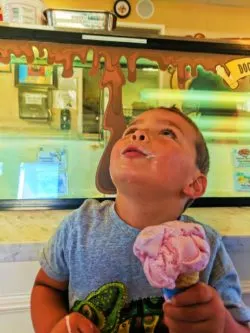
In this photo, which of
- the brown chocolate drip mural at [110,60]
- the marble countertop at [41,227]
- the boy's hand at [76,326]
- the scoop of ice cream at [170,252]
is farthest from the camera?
the brown chocolate drip mural at [110,60]

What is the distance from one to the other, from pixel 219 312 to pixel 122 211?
0.22m

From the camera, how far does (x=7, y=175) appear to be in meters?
1.13

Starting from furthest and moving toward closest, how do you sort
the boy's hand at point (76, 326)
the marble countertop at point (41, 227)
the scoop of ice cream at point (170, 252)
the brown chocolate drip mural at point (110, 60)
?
1. the brown chocolate drip mural at point (110, 60)
2. the marble countertop at point (41, 227)
3. the boy's hand at point (76, 326)
4. the scoop of ice cream at point (170, 252)

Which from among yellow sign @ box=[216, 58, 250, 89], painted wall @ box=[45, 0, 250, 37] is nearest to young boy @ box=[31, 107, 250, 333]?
yellow sign @ box=[216, 58, 250, 89]

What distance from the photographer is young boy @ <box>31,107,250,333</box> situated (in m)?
0.56

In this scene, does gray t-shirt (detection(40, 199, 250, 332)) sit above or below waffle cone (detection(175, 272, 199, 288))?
below

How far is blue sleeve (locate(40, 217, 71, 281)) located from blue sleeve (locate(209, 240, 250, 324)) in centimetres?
25

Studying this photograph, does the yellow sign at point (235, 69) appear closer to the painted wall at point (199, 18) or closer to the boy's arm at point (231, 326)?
the boy's arm at point (231, 326)

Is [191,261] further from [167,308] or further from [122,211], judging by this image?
[122,211]

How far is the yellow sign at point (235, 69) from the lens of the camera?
3.18ft

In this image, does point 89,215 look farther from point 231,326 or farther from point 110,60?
point 110,60

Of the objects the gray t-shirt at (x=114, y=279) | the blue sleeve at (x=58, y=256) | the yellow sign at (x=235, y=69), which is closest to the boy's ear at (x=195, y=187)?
the gray t-shirt at (x=114, y=279)

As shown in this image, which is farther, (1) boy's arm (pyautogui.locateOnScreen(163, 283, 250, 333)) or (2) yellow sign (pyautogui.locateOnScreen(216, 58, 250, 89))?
(2) yellow sign (pyautogui.locateOnScreen(216, 58, 250, 89))

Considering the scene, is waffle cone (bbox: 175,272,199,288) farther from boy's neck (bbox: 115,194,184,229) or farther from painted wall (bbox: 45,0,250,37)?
painted wall (bbox: 45,0,250,37)
